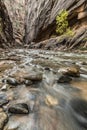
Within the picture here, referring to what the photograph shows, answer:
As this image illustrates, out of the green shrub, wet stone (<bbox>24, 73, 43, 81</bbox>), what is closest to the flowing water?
wet stone (<bbox>24, 73, 43, 81</bbox>)

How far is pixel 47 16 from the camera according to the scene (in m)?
40.9

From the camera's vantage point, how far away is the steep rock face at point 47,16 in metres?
33.9

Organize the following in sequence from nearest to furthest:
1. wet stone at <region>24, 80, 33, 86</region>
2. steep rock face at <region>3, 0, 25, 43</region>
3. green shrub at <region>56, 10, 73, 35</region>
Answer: wet stone at <region>24, 80, 33, 86</region> < green shrub at <region>56, 10, 73, 35</region> < steep rock face at <region>3, 0, 25, 43</region>

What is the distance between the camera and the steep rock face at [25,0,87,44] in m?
33.9

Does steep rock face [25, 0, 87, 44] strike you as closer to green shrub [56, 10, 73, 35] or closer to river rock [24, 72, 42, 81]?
green shrub [56, 10, 73, 35]

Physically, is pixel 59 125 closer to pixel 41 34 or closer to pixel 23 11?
pixel 41 34

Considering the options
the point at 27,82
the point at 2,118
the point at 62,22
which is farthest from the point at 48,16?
the point at 2,118

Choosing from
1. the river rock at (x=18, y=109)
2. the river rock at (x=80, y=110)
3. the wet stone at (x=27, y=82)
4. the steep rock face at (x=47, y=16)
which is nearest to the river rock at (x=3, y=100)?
the river rock at (x=18, y=109)

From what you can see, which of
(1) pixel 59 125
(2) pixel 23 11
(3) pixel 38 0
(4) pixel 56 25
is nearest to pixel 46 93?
(1) pixel 59 125

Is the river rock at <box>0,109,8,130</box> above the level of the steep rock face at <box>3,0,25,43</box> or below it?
below

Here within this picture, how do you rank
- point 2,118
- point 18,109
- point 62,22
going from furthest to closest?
point 62,22 < point 18,109 < point 2,118

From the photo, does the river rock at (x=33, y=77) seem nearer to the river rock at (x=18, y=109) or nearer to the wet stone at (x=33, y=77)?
the wet stone at (x=33, y=77)

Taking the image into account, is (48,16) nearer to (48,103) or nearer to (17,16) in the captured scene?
(17,16)

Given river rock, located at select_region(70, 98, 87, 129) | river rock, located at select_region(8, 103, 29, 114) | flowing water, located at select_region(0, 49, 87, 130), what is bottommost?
river rock, located at select_region(70, 98, 87, 129)
